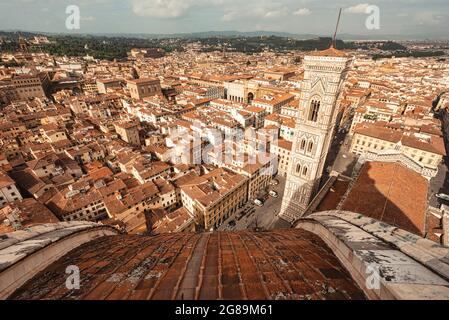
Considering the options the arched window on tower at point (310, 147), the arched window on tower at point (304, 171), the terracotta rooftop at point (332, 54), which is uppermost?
the terracotta rooftop at point (332, 54)

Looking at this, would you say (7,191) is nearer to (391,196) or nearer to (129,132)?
→ (129,132)

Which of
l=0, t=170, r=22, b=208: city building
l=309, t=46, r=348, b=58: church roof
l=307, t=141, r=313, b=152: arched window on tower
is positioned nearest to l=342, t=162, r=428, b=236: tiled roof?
l=307, t=141, r=313, b=152: arched window on tower

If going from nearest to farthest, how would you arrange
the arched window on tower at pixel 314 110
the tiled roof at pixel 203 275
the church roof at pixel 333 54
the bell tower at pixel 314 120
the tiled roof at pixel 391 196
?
1. the tiled roof at pixel 203 275
2. the tiled roof at pixel 391 196
3. the church roof at pixel 333 54
4. the bell tower at pixel 314 120
5. the arched window on tower at pixel 314 110

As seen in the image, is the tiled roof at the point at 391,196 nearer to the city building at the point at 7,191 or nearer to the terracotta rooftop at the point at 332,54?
the terracotta rooftop at the point at 332,54

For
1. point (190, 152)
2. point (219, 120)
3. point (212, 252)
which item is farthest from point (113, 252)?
point (219, 120)

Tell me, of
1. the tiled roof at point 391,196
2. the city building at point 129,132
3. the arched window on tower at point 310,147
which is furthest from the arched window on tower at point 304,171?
the city building at point 129,132

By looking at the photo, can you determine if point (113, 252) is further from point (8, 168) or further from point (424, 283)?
point (8, 168)
